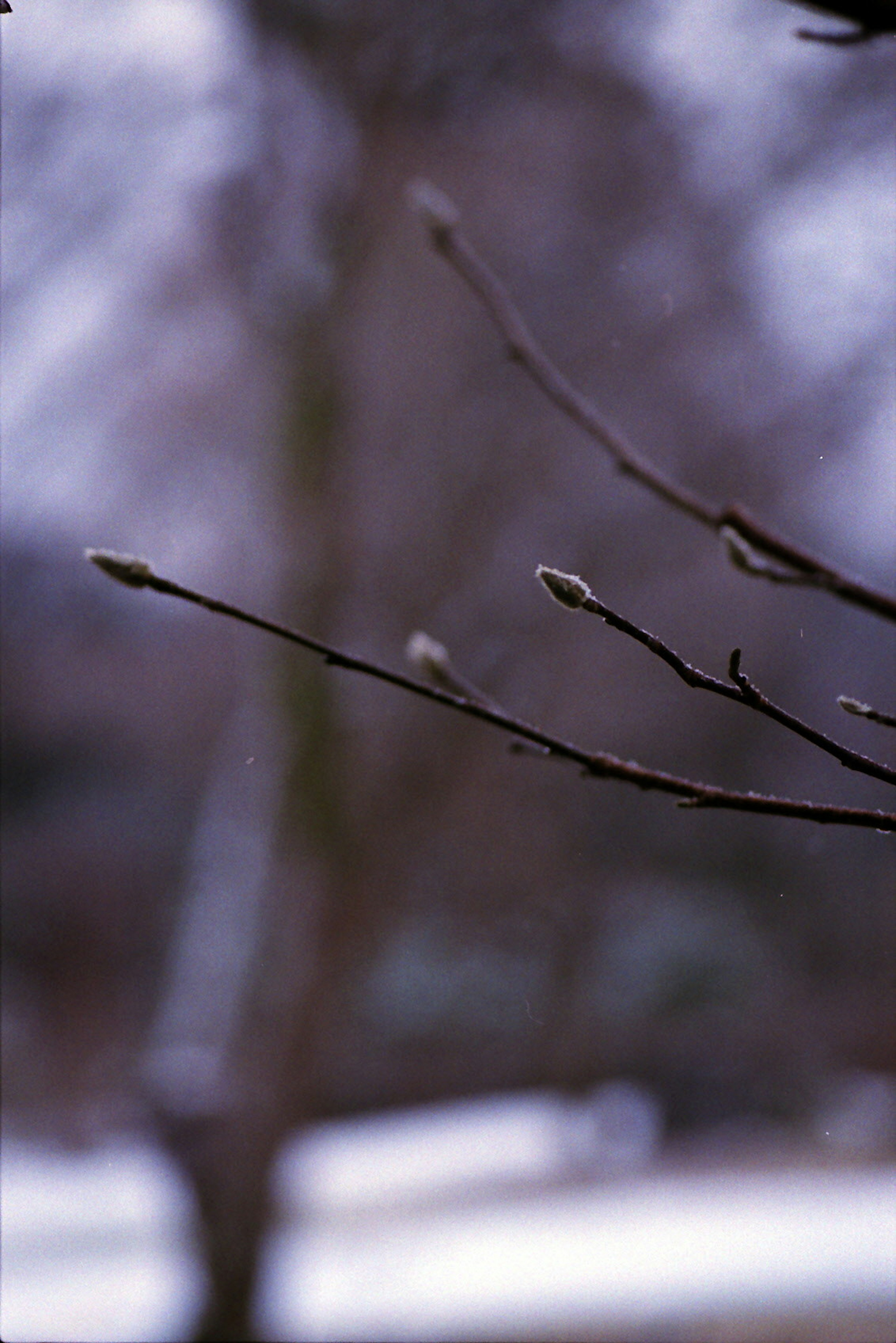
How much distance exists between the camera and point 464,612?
2762 mm

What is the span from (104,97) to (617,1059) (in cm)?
365

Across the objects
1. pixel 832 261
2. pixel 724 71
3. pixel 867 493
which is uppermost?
pixel 724 71

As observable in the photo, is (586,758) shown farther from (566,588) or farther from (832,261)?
(832,261)

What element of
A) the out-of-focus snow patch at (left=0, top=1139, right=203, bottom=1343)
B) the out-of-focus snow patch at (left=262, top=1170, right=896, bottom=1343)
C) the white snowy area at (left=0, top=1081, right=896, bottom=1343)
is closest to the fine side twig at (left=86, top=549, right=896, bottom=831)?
the white snowy area at (left=0, top=1081, right=896, bottom=1343)

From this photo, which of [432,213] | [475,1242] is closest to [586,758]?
[432,213]

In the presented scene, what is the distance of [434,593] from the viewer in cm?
288

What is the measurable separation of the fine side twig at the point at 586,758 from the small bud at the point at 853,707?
46 mm

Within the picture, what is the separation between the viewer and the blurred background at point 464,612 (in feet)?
7.00

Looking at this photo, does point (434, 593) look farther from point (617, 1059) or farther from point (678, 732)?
point (617, 1059)

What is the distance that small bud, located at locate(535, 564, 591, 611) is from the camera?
47 centimetres

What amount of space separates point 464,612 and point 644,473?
2.00 metres

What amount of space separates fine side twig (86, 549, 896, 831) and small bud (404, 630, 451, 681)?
0.11 ft

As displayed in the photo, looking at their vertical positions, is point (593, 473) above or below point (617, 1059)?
above

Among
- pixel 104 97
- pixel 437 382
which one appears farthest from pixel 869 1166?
pixel 104 97
